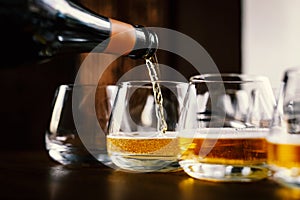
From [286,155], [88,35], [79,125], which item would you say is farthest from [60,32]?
[286,155]

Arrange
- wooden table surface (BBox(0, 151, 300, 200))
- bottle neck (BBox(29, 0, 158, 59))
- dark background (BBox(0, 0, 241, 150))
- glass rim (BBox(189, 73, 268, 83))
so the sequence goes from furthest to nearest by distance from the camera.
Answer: dark background (BBox(0, 0, 241, 150)), bottle neck (BBox(29, 0, 158, 59)), glass rim (BBox(189, 73, 268, 83)), wooden table surface (BBox(0, 151, 300, 200))

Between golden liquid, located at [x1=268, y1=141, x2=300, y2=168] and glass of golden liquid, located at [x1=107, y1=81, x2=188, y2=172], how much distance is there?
0.64 feet

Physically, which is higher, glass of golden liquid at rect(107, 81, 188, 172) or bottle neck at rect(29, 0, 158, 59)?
bottle neck at rect(29, 0, 158, 59)

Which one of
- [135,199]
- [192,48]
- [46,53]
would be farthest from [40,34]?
[192,48]

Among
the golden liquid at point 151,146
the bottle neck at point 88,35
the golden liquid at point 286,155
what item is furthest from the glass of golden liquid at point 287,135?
the bottle neck at point 88,35

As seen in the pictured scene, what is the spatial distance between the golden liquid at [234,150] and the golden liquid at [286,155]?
61 millimetres

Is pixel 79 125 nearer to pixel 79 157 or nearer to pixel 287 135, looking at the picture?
pixel 79 157

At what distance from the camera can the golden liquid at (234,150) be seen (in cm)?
63

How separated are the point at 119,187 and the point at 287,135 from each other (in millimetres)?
211

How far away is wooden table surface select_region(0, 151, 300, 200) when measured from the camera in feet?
1.79

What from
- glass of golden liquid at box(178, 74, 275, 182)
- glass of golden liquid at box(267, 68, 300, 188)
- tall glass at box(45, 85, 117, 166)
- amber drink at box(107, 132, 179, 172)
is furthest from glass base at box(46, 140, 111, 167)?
glass of golden liquid at box(267, 68, 300, 188)

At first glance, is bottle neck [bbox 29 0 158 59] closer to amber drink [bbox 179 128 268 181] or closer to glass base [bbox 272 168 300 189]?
amber drink [bbox 179 128 268 181]

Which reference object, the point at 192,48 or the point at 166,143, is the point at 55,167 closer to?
the point at 166,143

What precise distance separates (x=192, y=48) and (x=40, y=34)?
182cm
